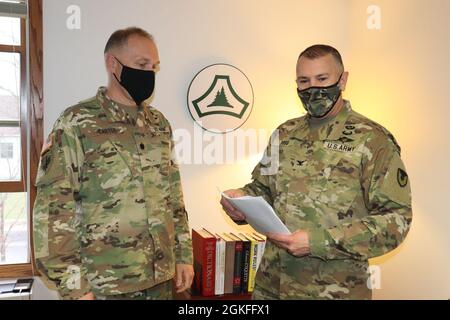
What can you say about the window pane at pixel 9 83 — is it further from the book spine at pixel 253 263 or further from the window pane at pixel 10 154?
the book spine at pixel 253 263

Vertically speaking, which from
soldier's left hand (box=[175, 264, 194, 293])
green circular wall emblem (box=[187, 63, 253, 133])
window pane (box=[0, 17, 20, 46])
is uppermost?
window pane (box=[0, 17, 20, 46])

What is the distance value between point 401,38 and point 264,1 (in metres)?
0.77

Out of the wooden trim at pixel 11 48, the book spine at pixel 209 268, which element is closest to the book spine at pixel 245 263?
the book spine at pixel 209 268

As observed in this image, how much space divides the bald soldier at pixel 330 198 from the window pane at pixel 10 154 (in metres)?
Answer: 1.22

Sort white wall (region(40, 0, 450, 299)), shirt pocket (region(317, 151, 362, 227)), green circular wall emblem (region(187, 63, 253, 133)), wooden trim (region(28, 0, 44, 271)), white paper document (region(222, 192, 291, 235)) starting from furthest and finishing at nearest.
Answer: green circular wall emblem (region(187, 63, 253, 133)) < wooden trim (region(28, 0, 44, 271)) < white wall (region(40, 0, 450, 299)) < shirt pocket (region(317, 151, 362, 227)) < white paper document (region(222, 192, 291, 235))

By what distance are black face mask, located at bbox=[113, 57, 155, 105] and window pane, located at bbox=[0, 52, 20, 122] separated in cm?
90

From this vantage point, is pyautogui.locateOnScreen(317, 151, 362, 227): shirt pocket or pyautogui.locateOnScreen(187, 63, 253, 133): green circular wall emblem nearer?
pyautogui.locateOnScreen(317, 151, 362, 227): shirt pocket

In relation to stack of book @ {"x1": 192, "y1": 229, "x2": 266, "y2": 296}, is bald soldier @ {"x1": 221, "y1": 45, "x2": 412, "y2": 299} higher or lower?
higher

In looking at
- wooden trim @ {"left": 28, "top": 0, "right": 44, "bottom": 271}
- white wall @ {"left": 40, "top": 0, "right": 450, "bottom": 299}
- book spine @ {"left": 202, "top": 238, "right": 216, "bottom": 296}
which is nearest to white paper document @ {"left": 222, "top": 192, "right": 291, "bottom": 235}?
book spine @ {"left": 202, "top": 238, "right": 216, "bottom": 296}

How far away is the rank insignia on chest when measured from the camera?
56.4 inches

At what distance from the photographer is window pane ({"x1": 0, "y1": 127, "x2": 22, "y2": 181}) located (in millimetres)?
2125

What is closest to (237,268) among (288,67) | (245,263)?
(245,263)

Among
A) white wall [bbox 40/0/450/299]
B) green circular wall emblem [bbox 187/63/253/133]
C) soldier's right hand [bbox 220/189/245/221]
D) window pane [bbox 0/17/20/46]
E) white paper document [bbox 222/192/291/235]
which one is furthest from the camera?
green circular wall emblem [bbox 187/63/253/133]

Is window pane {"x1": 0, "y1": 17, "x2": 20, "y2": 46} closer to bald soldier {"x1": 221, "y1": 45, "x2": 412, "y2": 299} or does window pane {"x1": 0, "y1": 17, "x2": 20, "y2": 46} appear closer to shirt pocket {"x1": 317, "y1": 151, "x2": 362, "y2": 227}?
bald soldier {"x1": 221, "y1": 45, "x2": 412, "y2": 299}
